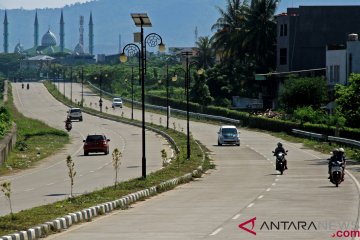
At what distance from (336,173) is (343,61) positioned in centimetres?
6409

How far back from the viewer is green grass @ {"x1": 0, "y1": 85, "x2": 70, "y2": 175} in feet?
211

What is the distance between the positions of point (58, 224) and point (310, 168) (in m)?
32.0

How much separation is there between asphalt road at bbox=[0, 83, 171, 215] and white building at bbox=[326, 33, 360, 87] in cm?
1925

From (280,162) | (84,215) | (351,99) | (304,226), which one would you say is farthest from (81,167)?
(304,226)

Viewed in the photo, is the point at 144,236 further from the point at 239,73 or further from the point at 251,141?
the point at 239,73

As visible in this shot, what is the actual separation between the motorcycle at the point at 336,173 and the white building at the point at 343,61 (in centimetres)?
6034

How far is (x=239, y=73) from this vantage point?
149 metres

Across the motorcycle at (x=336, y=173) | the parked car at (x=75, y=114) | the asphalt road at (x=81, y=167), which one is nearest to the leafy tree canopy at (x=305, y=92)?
the asphalt road at (x=81, y=167)

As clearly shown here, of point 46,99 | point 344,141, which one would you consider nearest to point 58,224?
point 344,141

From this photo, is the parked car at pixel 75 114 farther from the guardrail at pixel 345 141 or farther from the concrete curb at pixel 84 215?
the concrete curb at pixel 84 215

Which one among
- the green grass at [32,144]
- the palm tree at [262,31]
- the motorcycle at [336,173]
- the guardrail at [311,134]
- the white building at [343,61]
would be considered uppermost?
the palm tree at [262,31]

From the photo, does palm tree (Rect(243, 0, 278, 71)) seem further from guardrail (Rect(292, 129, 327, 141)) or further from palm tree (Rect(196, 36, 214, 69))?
guardrail (Rect(292, 129, 327, 141))

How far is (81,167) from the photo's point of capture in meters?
60.0

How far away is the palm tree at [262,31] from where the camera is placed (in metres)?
139
